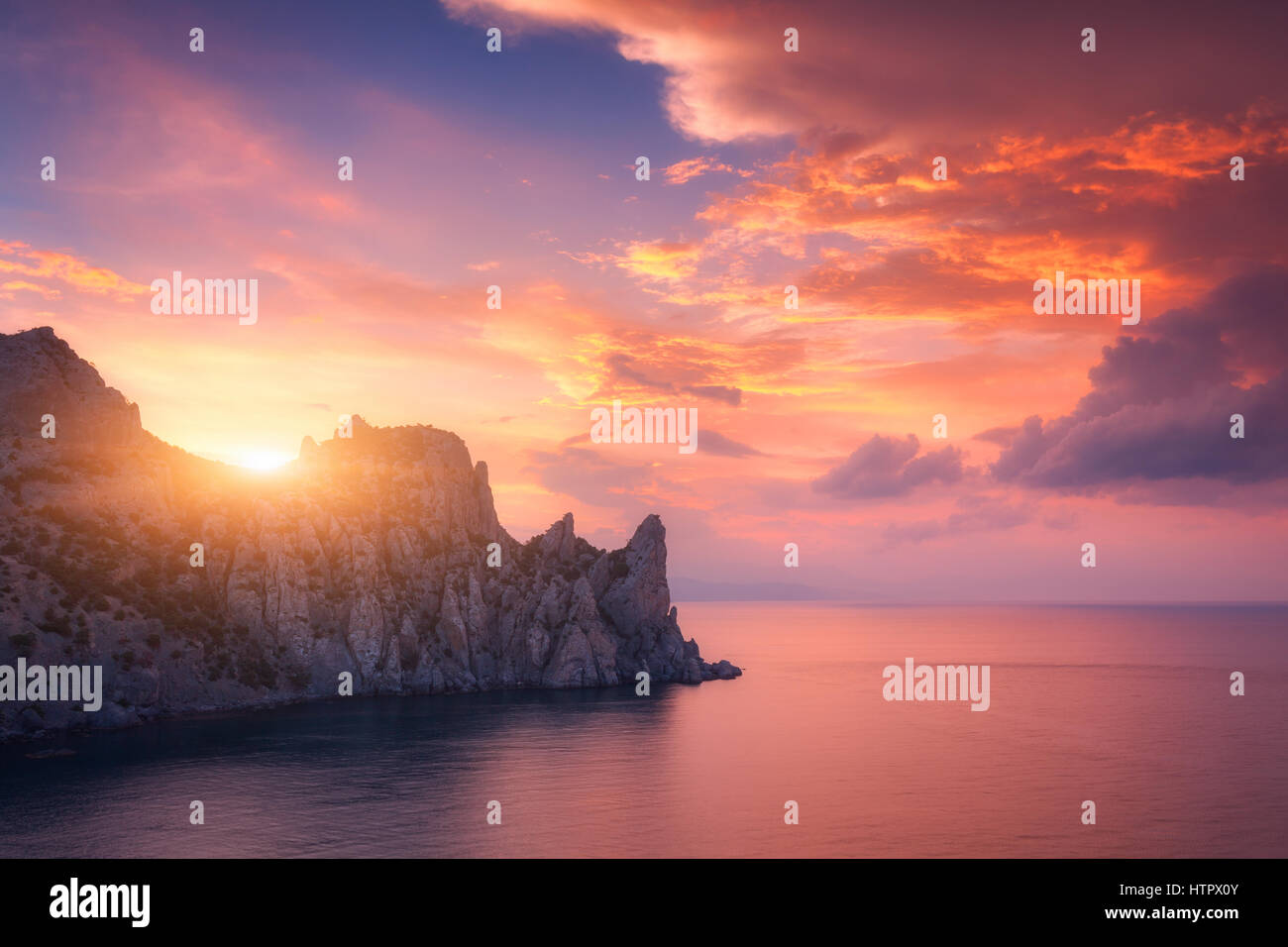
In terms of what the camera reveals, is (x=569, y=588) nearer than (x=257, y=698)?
No

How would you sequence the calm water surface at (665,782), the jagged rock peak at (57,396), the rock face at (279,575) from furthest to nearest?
the jagged rock peak at (57,396) < the rock face at (279,575) < the calm water surface at (665,782)

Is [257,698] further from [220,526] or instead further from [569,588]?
[569,588]

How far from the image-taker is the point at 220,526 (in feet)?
476

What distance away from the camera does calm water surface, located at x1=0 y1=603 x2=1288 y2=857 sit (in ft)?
219

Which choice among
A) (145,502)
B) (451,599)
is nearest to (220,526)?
(145,502)

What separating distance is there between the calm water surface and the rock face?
34.1 ft

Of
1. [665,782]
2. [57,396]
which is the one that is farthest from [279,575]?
[665,782]

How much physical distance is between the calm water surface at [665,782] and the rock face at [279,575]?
10.4 metres

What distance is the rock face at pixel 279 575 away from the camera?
115375mm

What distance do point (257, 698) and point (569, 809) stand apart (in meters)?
79.3

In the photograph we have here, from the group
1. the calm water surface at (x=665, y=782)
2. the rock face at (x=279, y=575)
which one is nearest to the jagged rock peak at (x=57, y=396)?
the rock face at (x=279, y=575)

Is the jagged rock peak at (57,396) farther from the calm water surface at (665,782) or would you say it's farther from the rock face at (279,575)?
the calm water surface at (665,782)

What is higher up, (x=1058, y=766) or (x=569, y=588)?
(x=569, y=588)

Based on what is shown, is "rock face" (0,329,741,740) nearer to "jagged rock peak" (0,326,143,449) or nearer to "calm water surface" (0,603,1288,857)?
"jagged rock peak" (0,326,143,449)
